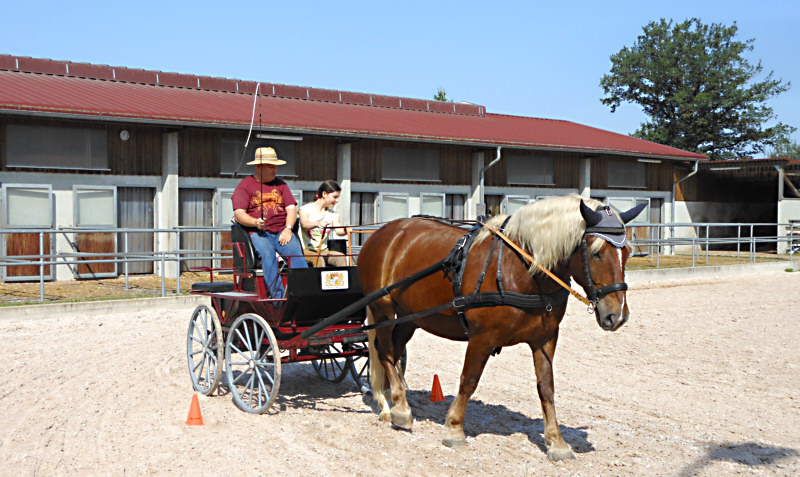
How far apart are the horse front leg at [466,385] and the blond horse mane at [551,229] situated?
2.34ft

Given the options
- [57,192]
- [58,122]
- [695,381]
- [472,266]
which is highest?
[58,122]

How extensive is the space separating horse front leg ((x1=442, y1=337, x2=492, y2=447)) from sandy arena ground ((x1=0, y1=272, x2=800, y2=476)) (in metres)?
0.10

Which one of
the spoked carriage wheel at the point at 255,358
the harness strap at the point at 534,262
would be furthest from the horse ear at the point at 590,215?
the spoked carriage wheel at the point at 255,358

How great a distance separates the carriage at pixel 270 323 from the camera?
21.4ft

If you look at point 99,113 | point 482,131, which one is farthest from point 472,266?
point 482,131

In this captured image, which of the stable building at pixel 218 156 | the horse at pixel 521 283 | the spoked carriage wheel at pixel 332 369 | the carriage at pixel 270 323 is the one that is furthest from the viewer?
the stable building at pixel 218 156

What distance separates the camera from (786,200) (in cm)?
2677

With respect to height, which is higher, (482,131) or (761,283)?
(482,131)

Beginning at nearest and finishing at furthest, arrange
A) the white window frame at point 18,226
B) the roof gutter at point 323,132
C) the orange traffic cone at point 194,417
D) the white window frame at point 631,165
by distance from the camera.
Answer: the orange traffic cone at point 194,417, the white window frame at point 18,226, the roof gutter at point 323,132, the white window frame at point 631,165

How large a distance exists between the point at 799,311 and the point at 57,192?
14.8 m

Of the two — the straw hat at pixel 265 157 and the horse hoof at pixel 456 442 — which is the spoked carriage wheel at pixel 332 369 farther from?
the horse hoof at pixel 456 442

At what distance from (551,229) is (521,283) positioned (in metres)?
0.43

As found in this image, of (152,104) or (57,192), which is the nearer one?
(57,192)

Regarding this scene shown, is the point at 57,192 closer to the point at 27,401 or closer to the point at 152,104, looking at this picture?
the point at 152,104
